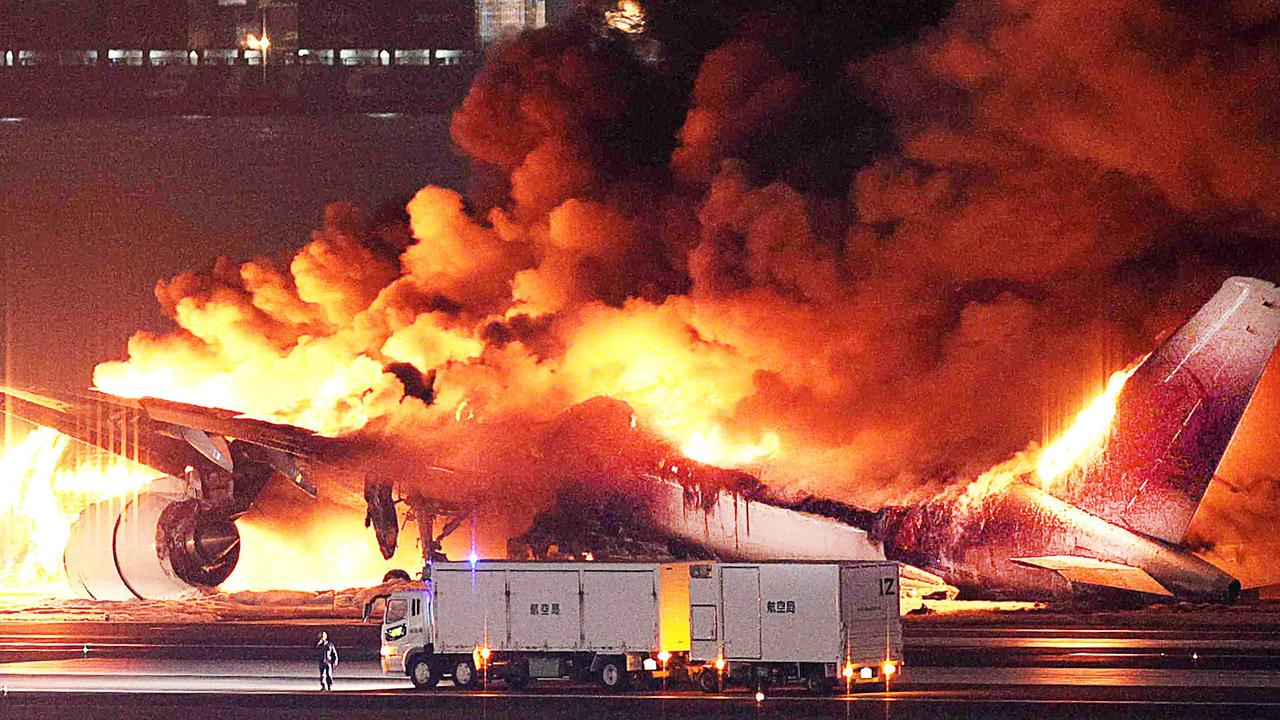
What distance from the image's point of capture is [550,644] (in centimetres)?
4353

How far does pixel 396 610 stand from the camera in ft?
150

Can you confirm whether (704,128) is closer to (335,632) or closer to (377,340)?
(377,340)

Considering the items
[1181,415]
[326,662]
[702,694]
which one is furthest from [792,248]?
[326,662]

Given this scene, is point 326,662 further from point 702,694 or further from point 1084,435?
point 1084,435

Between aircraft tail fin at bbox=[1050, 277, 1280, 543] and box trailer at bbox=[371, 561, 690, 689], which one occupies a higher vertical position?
aircraft tail fin at bbox=[1050, 277, 1280, 543]

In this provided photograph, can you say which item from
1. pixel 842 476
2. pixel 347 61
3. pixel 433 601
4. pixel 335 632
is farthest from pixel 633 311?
pixel 347 61

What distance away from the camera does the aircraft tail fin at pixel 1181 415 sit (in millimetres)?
57938

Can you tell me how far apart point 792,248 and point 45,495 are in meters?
35.1

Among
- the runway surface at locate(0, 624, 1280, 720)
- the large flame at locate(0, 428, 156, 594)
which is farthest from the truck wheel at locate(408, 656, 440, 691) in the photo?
the large flame at locate(0, 428, 156, 594)

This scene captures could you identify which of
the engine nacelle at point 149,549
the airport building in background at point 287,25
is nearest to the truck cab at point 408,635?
the engine nacelle at point 149,549

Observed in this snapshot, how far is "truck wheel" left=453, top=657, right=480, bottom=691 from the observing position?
146 feet

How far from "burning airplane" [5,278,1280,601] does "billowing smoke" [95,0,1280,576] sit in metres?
1.54

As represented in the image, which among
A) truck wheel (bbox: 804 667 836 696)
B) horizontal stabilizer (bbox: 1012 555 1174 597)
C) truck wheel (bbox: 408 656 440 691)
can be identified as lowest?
truck wheel (bbox: 804 667 836 696)

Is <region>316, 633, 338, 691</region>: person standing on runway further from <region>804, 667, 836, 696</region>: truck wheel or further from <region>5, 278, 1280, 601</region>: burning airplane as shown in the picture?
<region>5, 278, 1280, 601</region>: burning airplane
